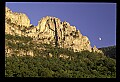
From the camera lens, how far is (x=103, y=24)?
1916 centimetres

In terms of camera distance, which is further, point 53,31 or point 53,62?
point 53,31

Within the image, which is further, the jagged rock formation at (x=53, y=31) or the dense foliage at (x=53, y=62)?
the jagged rock formation at (x=53, y=31)

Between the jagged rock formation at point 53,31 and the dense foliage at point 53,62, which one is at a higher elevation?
the jagged rock formation at point 53,31

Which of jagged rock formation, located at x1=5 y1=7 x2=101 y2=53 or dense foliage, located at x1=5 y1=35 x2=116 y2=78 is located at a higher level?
jagged rock formation, located at x1=5 y1=7 x2=101 y2=53

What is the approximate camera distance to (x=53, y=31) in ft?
62.9

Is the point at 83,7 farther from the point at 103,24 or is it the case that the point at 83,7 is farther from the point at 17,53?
the point at 17,53

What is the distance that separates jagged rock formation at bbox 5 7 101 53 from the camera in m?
14.5

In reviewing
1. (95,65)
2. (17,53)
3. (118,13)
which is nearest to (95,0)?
(118,13)

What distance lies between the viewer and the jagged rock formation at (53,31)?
14.5 meters

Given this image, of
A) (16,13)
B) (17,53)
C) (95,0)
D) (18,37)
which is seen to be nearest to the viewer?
(95,0)

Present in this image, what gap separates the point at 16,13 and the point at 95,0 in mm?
18598

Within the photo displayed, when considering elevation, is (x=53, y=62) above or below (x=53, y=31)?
below

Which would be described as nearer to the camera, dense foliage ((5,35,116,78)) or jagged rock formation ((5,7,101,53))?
dense foliage ((5,35,116,78))
